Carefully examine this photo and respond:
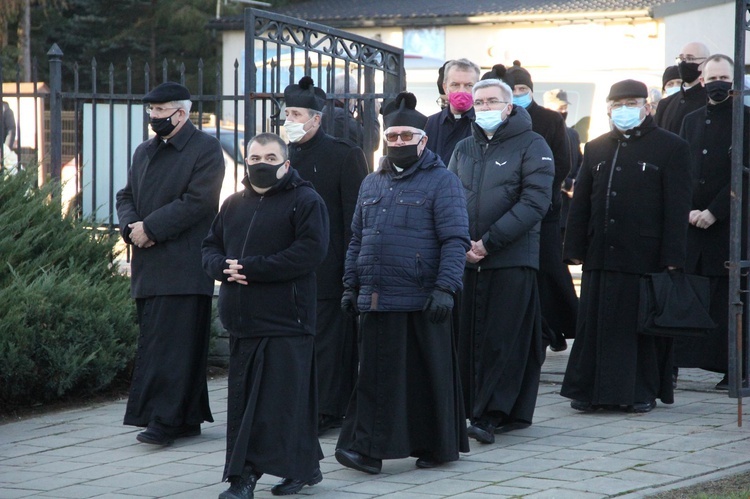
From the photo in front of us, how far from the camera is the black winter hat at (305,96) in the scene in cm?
693

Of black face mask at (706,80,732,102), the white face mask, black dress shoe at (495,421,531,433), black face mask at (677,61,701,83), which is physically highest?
black face mask at (677,61,701,83)

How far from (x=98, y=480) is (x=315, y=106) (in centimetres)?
227

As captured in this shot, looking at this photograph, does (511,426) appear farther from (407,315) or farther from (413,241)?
(413,241)

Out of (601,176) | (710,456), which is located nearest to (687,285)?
(601,176)

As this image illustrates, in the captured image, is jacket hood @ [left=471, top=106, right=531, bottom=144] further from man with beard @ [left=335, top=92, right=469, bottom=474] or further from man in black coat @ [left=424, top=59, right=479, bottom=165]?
man with beard @ [left=335, top=92, right=469, bottom=474]

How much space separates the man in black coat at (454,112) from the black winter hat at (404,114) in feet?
3.55

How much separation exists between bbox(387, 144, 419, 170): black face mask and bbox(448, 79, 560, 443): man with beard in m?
0.79

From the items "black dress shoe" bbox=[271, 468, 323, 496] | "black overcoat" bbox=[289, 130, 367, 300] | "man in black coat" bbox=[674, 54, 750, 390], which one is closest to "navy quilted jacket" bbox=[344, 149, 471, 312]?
"black overcoat" bbox=[289, 130, 367, 300]

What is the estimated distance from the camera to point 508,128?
699 centimetres

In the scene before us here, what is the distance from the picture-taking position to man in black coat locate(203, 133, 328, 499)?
5668 mm

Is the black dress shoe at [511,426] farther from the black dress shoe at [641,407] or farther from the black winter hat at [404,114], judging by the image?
the black winter hat at [404,114]

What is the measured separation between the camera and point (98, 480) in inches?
240

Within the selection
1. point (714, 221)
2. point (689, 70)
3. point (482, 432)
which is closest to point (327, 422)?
point (482, 432)

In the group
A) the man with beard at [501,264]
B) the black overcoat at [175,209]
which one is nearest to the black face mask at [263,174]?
the black overcoat at [175,209]
